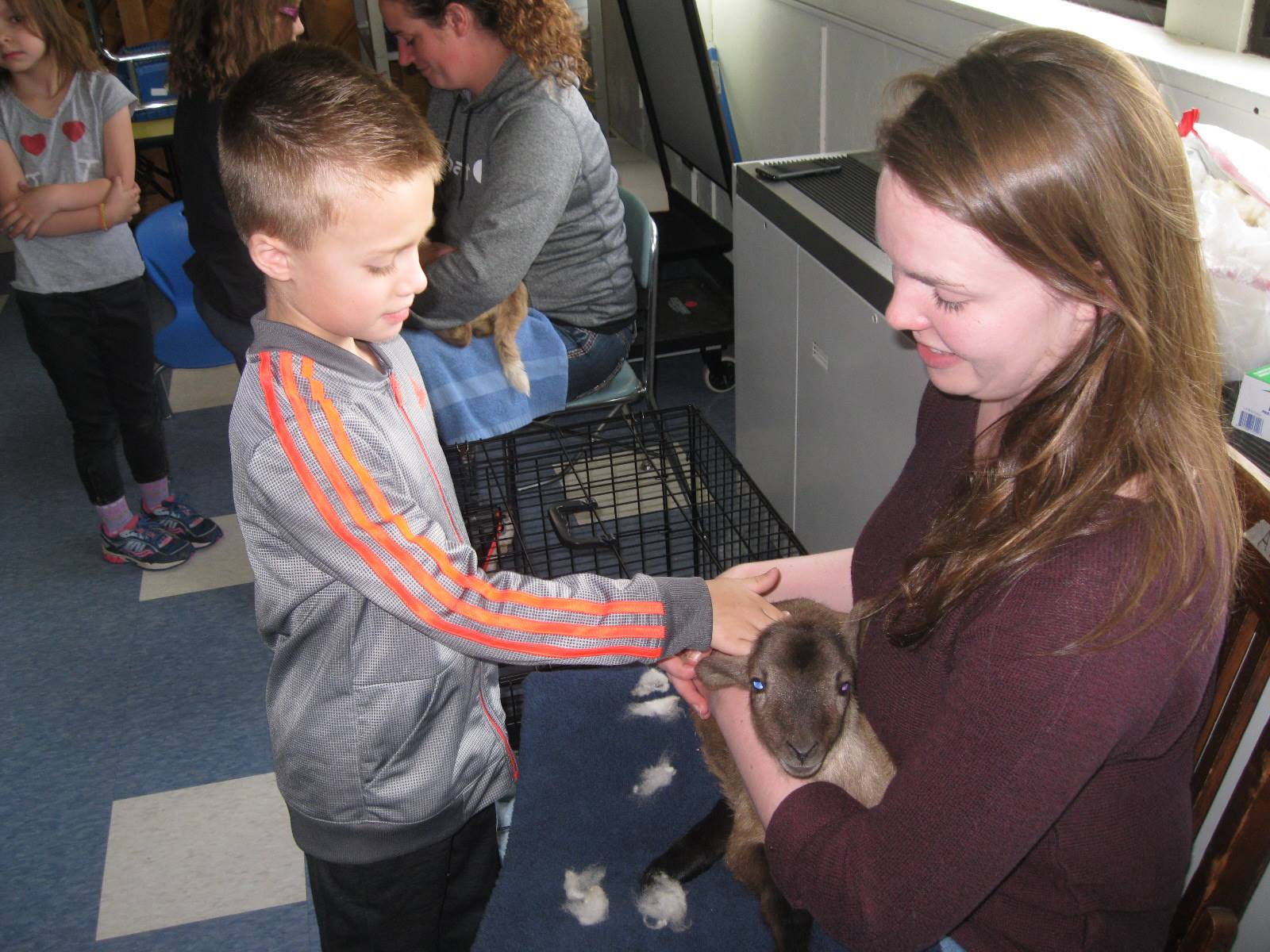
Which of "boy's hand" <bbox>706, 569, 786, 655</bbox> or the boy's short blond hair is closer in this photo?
the boy's short blond hair

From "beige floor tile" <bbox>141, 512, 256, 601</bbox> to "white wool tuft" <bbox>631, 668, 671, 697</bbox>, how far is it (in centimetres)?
171

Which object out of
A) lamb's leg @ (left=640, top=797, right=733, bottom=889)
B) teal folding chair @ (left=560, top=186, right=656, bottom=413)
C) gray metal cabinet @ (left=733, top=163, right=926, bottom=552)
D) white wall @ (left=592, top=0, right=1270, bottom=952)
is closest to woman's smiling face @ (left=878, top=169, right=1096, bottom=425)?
white wall @ (left=592, top=0, right=1270, bottom=952)

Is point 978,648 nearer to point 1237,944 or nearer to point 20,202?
point 1237,944

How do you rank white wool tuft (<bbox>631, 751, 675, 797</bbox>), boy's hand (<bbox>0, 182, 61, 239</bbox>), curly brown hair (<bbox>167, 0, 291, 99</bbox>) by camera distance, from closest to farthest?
white wool tuft (<bbox>631, 751, 675, 797</bbox>), curly brown hair (<bbox>167, 0, 291, 99</bbox>), boy's hand (<bbox>0, 182, 61, 239</bbox>)

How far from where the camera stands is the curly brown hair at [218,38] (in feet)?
7.01

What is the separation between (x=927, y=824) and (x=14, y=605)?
9.15ft

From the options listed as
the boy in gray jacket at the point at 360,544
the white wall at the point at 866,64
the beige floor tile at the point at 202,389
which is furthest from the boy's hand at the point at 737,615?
the beige floor tile at the point at 202,389

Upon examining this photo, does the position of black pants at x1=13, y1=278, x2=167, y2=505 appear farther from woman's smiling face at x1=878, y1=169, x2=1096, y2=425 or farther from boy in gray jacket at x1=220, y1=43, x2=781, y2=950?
woman's smiling face at x1=878, y1=169, x2=1096, y2=425

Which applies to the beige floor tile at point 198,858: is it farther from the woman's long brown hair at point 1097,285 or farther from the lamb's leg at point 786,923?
the woman's long brown hair at point 1097,285

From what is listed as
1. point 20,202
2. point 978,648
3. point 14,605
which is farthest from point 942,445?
point 14,605

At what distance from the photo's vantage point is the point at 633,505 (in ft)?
9.18

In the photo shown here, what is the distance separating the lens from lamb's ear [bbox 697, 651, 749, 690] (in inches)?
46.1

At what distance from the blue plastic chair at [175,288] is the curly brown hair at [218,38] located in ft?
2.31

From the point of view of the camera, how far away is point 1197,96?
160cm
